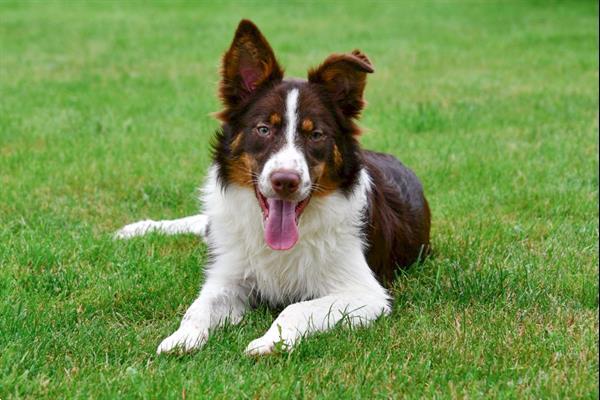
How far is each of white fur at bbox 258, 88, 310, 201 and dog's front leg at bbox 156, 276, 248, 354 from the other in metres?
0.72

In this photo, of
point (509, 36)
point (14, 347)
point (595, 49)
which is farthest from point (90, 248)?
point (509, 36)

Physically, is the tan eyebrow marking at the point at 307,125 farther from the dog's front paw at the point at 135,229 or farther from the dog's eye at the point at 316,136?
the dog's front paw at the point at 135,229

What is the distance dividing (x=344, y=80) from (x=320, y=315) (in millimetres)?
1344

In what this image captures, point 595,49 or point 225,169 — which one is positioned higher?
point 225,169

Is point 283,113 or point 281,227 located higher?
point 283,113

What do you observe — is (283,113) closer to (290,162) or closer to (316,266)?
(290,162)

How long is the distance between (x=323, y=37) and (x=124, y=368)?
15.3m

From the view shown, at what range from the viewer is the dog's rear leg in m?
6.73

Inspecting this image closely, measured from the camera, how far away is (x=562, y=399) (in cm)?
405

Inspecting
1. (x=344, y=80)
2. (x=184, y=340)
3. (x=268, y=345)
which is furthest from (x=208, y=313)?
(x=344, y=80)

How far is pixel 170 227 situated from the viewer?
686 centimetres

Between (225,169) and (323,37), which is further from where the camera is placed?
(323,37)

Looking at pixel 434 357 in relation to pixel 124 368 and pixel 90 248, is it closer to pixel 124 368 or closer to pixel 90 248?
pixel 124 368

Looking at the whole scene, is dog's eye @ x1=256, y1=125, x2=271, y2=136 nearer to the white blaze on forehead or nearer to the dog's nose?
the white blaze on forehead
